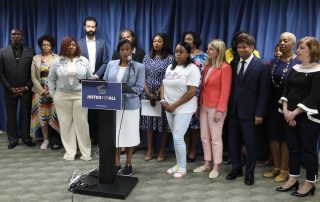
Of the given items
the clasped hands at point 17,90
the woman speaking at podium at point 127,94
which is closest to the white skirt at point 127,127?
the woman speaking at podium at point 127,94

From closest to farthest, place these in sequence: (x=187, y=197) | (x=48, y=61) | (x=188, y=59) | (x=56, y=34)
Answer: (x=187, y=197) < (x=188, y=59) < (x=48, y=61) < (x=56, y=34)

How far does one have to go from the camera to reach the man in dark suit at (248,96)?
3.32 meters

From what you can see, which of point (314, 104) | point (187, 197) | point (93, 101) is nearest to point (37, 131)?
point (93, 101)

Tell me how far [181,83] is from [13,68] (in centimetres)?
236

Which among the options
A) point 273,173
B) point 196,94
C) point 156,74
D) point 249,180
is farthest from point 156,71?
point 273,173

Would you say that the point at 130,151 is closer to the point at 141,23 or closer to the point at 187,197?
the point at 187,197

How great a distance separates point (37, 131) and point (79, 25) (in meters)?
1.64

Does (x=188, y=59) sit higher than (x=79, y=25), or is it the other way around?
(x=79, y=25)

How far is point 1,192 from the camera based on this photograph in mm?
3293

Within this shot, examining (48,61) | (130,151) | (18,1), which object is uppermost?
(18,1)

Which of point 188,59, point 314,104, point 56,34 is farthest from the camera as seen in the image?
point 56,34

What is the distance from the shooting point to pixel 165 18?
4621 mm

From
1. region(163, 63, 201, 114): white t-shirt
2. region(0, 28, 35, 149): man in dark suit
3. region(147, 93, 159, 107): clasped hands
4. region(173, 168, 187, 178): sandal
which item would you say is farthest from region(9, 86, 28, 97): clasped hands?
region(173, 168, 187, 178): sandal

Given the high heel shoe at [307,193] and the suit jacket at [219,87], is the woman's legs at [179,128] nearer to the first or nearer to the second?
the suit jacket at [219,87]
